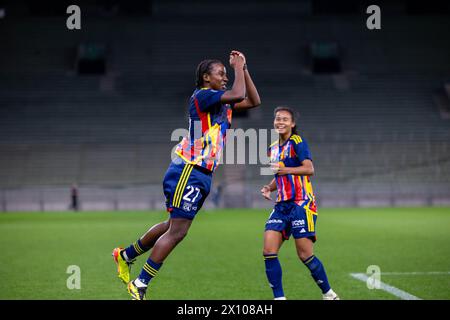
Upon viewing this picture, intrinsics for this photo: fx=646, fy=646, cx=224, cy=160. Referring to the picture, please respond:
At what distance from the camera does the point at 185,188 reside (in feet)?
20.6

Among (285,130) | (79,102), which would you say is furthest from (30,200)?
(285,130)

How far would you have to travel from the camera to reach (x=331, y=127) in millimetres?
34250

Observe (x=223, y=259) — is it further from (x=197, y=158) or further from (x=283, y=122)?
(x=197, y=158)

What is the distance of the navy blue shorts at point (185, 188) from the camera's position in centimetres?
627

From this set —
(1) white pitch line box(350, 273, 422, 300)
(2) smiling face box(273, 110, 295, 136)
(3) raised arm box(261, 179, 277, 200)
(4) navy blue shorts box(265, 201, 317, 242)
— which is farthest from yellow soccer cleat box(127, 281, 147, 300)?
(1) white pitch line box(350, 273, 422, 300)

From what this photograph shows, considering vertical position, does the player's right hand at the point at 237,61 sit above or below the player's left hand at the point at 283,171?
above

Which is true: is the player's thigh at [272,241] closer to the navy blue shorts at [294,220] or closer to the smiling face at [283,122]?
the navy blue shorts at [294,220]

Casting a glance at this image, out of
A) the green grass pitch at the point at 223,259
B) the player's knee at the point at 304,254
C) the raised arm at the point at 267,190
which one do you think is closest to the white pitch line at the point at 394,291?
the green grass pitch at the point at 223,259

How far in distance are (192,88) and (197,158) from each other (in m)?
30.2

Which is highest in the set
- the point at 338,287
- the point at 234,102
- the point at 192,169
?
the point at 234,102

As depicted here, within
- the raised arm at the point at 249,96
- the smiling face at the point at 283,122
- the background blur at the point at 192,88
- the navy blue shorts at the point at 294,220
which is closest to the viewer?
the raised arm at the point at 249,96

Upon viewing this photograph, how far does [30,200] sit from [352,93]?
18.7 metres
